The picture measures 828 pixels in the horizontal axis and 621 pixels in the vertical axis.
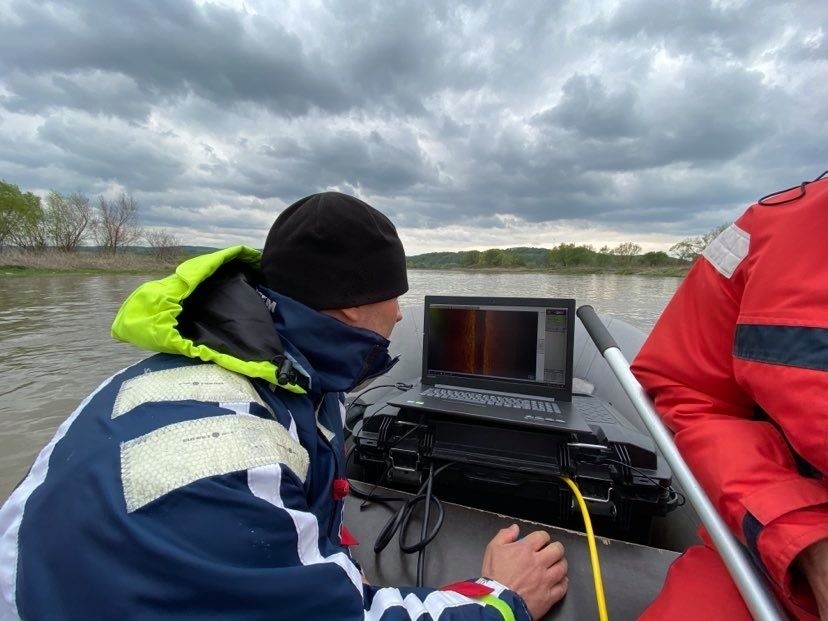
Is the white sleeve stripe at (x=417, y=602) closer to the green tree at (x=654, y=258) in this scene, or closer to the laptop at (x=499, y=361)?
the laptop at (x=499, y=361)

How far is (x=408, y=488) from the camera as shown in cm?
121

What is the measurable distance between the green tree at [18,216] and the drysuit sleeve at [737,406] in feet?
118

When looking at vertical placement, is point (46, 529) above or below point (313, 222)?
below

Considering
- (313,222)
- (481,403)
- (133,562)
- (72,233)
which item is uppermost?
(72,233)

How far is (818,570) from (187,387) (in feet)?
2.86

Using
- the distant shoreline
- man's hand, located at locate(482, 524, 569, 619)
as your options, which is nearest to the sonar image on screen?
man's hand, located at locate(482, 524, 569, 619)

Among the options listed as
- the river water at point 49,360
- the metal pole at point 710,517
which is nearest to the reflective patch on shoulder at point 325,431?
the metal pole at point 710,517

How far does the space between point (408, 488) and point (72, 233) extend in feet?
120

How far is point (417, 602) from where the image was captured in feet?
1.98

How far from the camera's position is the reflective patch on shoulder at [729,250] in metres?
0.65

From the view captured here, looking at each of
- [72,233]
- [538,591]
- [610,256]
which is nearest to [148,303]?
[538,591]

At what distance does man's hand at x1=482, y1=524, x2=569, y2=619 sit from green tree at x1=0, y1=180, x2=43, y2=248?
35.8 m

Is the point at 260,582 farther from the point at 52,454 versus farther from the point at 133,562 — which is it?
the point at 52,454

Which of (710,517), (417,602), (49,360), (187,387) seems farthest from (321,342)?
(49,360)
